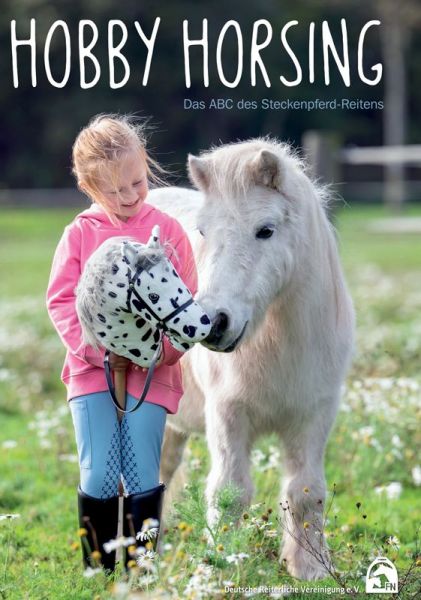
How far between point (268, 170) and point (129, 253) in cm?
65

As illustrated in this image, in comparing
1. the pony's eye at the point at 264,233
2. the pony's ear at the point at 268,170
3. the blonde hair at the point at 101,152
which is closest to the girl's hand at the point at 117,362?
the blonde hair at the point at 101,152

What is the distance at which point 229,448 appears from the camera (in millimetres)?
3939

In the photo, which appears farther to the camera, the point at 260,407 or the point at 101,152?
the point at 260,407

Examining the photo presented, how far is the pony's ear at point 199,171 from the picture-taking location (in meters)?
3.68

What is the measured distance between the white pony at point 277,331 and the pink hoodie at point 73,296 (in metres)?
0.12

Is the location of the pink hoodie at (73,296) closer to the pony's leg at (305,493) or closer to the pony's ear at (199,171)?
the pony's ear at (199,171)

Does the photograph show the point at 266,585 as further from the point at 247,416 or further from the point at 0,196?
the point at 0,196

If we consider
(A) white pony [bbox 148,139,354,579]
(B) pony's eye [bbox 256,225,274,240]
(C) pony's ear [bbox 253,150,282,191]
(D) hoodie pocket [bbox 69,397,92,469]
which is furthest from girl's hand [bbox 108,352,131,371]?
(C) pony's ear [bbox 253,150,282,191]

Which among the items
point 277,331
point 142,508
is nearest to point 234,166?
point 277,331

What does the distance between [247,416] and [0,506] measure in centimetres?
193

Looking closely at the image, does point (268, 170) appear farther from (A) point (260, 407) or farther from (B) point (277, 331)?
(A) point (260, 407)

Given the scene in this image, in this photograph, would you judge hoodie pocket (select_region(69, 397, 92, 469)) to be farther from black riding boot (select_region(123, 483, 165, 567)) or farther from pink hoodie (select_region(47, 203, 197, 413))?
black riding boot (select_region(123, 483, 165, 567))

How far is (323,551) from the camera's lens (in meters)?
3.88

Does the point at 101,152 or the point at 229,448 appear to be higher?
the point at 101,152
